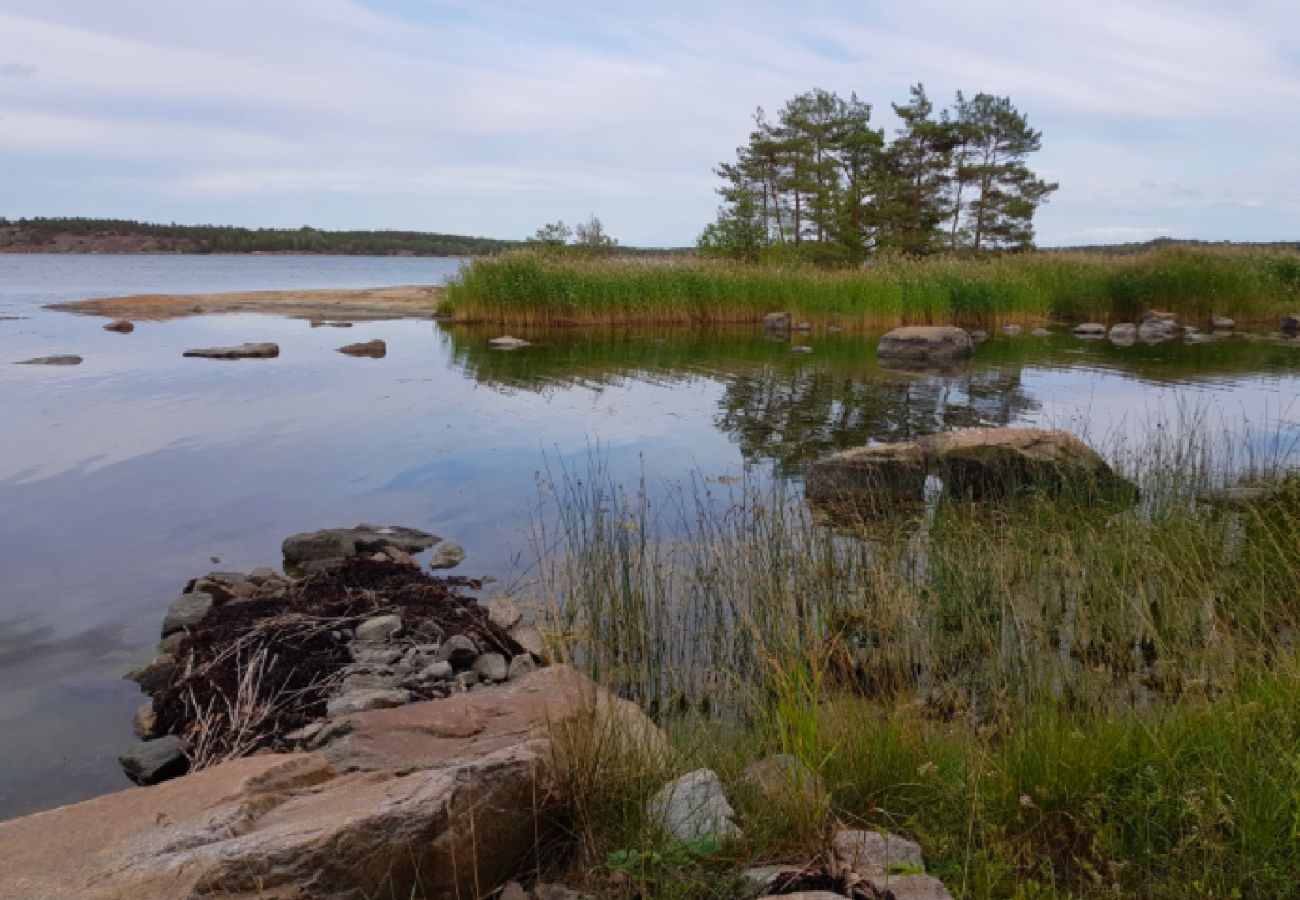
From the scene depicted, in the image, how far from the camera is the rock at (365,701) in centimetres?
484

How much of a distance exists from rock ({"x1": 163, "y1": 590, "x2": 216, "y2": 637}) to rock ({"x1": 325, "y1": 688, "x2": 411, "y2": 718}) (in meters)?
1.59

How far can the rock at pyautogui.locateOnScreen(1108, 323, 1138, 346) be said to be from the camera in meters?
25.0

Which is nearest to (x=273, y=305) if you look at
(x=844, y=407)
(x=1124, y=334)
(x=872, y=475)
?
(x=844, y=407)

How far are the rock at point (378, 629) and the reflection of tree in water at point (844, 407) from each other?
4.94m

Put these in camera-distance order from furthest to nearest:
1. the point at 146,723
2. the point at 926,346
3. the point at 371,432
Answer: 1. the point at 926,346
2. the point at 371,432
3. the point at 146,723

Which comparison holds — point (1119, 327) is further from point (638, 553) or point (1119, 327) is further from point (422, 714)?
point (422, 714)

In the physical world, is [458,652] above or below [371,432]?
below

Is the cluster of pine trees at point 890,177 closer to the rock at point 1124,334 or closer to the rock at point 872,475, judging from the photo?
the rock at point 1124,334

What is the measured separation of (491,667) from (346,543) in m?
2.38

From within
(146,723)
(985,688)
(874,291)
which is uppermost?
(874,291)

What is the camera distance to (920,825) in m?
3.09

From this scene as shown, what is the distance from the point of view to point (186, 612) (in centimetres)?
606

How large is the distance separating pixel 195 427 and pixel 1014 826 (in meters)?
11.9

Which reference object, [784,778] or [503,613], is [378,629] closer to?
[503,613]
